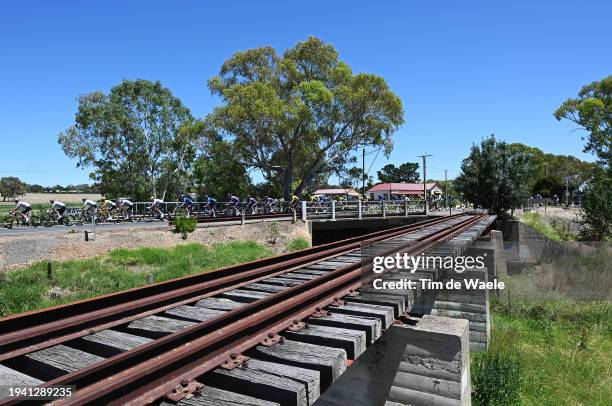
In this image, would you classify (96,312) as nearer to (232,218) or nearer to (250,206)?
(232,218)

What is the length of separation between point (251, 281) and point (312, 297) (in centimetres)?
161

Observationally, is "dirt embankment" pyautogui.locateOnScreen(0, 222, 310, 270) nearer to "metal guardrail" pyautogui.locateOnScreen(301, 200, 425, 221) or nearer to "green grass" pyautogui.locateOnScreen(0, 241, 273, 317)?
"green grass" pyautogui.locateOnScreen(0, 241, 273, 317)

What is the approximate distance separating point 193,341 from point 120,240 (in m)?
15.9

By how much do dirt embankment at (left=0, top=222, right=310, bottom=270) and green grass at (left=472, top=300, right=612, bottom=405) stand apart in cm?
1189

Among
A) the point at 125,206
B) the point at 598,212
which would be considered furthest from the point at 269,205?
the point at 598,212

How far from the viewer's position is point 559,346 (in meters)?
12.3

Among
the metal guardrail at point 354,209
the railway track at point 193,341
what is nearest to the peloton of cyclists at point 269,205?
the metal guardrail at point 354,209

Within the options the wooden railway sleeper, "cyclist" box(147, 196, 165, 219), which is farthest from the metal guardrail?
the wooden railway sleeper

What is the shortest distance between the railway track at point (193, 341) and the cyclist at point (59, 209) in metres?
17.4

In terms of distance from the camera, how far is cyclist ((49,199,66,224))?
20.0 m

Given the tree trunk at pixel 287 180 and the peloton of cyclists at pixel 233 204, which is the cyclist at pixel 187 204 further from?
the tree trunk at pixel 287 180

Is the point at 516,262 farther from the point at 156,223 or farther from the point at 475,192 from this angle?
the point at 156,223

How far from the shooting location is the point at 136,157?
1433 inches

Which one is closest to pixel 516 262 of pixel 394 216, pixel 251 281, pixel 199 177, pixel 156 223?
pixel 394 216
